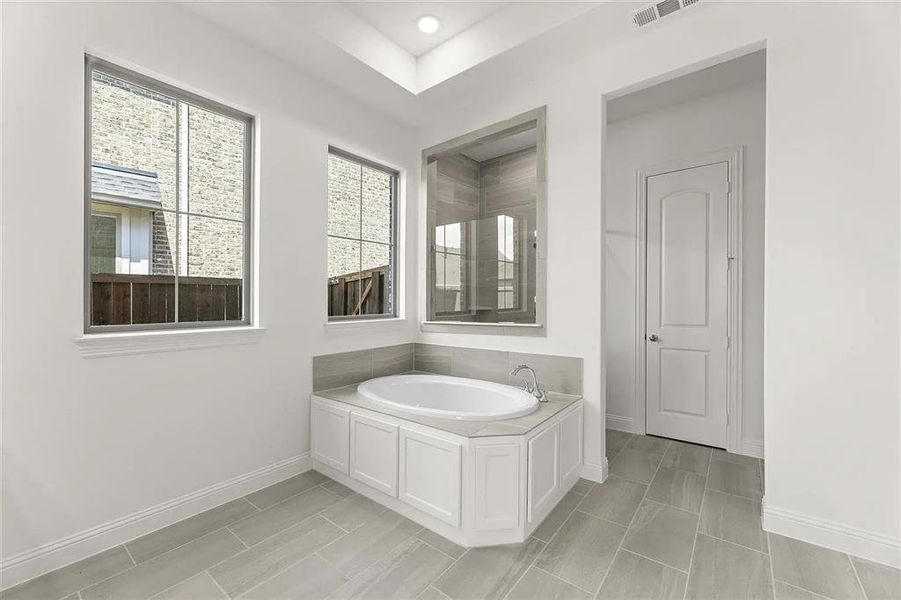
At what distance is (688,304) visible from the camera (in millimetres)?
3338

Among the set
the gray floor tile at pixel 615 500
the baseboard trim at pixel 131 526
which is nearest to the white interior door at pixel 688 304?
the gray floor tile at pixel 615 500

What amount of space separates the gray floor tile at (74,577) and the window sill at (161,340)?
3.02 feet

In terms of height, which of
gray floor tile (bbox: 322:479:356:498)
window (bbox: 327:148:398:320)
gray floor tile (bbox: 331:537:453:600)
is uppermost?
window (bbox: 327:148:398:320)

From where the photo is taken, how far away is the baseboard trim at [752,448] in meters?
3.02

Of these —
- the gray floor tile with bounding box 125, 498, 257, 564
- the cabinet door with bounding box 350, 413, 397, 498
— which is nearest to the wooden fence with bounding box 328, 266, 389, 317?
the cabinet door with bounding box 350, 413, 397, 498

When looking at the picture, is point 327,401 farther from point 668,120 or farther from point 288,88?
point 668,120

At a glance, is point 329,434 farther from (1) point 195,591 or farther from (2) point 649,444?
(2) point 649,444

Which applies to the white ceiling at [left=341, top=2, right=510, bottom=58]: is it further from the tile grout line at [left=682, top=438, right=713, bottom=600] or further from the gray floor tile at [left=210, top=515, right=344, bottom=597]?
the tile grout line at [left=682, top=438, right=713, bottom=600]

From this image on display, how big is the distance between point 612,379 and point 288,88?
11.4 ft

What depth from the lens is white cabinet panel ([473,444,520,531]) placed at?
1965 mm

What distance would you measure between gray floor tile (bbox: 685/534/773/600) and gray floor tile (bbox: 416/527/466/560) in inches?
37.3

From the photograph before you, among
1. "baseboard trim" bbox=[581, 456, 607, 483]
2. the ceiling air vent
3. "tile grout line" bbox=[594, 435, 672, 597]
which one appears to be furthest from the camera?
"baseboard trim" bbox=[581, 456, 607, 483]

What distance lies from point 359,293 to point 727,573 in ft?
9.06

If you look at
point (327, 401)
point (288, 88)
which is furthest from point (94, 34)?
point (327, 401)
